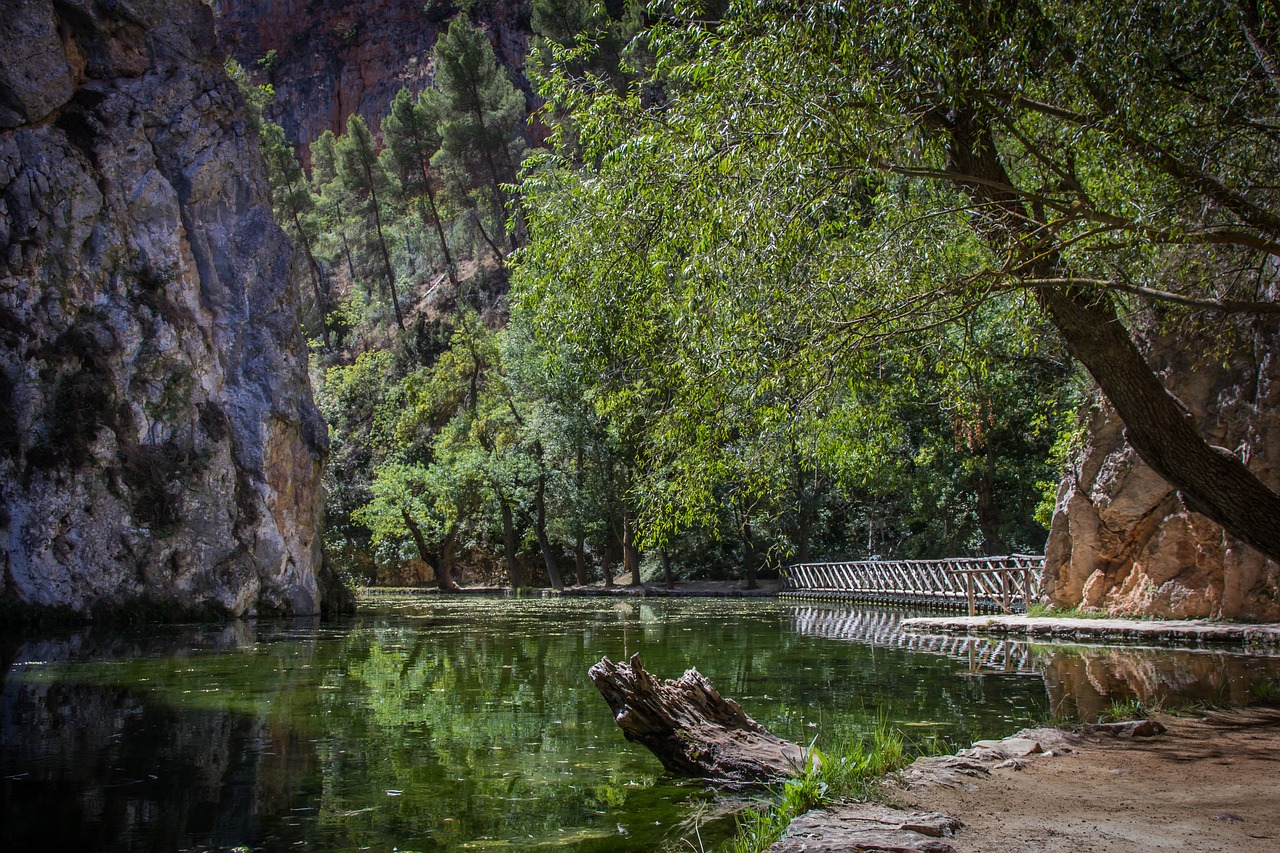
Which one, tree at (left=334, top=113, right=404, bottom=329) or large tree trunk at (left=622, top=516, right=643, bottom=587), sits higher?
tree at (left=334, top=113, right=404, bottom=329)

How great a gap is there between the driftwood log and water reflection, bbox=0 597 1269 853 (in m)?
0.24

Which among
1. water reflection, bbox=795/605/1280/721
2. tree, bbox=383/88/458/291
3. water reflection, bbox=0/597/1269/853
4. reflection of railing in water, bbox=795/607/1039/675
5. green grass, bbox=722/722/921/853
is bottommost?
reflection of railing in water, bbox=795/607/1039/675

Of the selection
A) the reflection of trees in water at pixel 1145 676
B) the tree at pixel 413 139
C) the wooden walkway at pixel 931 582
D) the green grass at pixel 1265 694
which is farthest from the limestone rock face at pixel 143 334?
the tree at pixel 413 139

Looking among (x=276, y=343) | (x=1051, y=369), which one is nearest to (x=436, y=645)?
(x=276, y=343)

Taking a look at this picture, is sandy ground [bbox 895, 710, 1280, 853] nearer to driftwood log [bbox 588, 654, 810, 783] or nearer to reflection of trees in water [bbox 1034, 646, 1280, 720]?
driftwood log [bbox 588, 654, 810, 783]

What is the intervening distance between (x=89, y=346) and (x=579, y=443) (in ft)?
56.7

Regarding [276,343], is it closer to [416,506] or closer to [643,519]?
[416,506]

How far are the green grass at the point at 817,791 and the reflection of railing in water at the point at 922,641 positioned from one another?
6.89 metres

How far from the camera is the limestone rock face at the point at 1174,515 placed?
44.1 feet

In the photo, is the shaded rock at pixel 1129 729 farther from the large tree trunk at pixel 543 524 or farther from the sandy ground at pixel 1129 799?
the large tree trunk at pixel 543 524

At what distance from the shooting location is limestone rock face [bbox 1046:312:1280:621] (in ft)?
44.1

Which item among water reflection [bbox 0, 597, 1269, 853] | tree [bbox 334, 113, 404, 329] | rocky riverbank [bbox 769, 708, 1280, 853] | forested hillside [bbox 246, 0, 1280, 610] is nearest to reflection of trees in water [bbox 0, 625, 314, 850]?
water reflection [bbox 0, 597, 1269, 853]

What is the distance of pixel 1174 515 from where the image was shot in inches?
592

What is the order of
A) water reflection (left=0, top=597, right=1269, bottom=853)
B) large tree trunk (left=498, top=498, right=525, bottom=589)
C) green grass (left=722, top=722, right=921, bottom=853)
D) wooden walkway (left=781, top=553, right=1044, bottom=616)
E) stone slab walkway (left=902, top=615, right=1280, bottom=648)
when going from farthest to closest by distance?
large tree trunk (left=498, top=498, right=525, bottom=589), wooden walkway (left=781, top=553, right=1044, bottom=616), stone slab walkway (left=902, top=615, right=1280, bottom=648), water reflection (left=0, top=597, right=1269, bottom=853), green grass (left=722, top=722, right=921, bottom=853)
